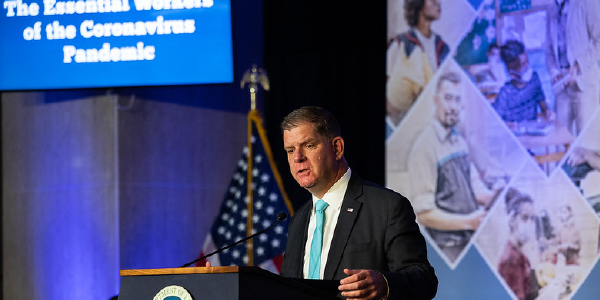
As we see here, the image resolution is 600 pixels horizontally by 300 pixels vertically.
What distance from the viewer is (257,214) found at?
632 cm

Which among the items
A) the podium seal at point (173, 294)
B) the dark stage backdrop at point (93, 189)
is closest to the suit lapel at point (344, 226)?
the podium seal at point (173, 294)

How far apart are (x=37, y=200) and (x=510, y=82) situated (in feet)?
13.2

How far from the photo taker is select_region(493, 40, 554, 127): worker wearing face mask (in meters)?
5.36

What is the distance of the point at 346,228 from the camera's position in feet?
10.6

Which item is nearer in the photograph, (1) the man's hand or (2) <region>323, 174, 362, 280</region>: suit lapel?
(1) the man's hand

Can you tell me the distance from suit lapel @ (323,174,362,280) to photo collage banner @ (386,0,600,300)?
2358 millimetres

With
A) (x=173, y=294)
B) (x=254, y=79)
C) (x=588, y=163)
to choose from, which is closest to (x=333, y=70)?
(x=254, y=79)

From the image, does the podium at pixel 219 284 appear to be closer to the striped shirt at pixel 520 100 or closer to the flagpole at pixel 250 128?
the striped shirt at pixel 520 100

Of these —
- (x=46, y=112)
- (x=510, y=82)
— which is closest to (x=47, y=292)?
(x=46, y=112)

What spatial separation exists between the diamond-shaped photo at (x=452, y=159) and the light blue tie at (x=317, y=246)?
7.91ft

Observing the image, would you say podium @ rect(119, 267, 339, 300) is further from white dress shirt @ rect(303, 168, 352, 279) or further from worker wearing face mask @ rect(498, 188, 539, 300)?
worker wearing face mask @ rect(498, 188, 539, 300)

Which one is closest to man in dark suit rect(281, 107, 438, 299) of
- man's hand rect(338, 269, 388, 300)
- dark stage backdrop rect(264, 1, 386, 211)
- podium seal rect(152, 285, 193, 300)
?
man's hand rect(338, 269, 388, 300)

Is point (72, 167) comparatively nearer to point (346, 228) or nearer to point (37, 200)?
point (37, 200)

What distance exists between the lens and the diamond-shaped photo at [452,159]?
548 centimetres
